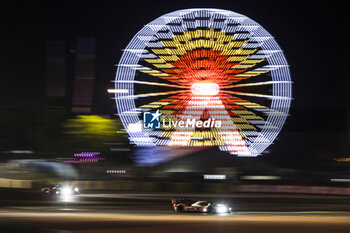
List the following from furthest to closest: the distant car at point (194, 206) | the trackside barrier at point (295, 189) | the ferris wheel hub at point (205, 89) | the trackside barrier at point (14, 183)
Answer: the trackside barrier at point (295, 189) → the ferris wheel hub at point (205, 89) → the distant car at point (194, 206) → the trackside barrier at point (14, 183)

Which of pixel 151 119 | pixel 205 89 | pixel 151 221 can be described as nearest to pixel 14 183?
pixel 151 221

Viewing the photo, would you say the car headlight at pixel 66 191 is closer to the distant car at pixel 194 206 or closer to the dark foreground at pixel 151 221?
the dark foreground at pixel 151 221

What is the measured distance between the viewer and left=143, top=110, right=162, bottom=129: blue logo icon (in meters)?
40.9

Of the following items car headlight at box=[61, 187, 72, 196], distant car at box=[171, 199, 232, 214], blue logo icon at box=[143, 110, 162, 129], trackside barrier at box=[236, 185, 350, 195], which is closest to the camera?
distant car at box=[171, 199, 232, 214]

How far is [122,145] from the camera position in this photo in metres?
36.6

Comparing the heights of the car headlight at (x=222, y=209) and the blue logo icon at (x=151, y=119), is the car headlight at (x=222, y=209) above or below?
below

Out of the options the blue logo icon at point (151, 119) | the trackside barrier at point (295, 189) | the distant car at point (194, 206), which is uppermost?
the blue logo icon at point (151, 119)

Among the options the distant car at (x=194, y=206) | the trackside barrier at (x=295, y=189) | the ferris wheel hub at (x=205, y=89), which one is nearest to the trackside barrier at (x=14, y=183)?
the distant car at (x=194, y=206)

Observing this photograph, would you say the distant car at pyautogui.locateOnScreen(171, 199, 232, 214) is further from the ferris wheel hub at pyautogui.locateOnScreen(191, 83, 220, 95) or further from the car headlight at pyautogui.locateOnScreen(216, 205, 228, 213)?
the ferris wheel hub at pyautogui.locateOnScreen(191, 83, 220, 95)

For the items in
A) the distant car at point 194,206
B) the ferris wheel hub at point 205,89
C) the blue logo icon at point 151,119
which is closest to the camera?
the distant car at point 194,206

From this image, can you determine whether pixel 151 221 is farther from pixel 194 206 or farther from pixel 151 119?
pixel 151 119

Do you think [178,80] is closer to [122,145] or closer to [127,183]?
[122,145]

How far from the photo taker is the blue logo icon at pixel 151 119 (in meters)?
40.9

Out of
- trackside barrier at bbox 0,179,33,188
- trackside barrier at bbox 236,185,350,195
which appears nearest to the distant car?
trackside barrier at bbox 0,179,33,188
